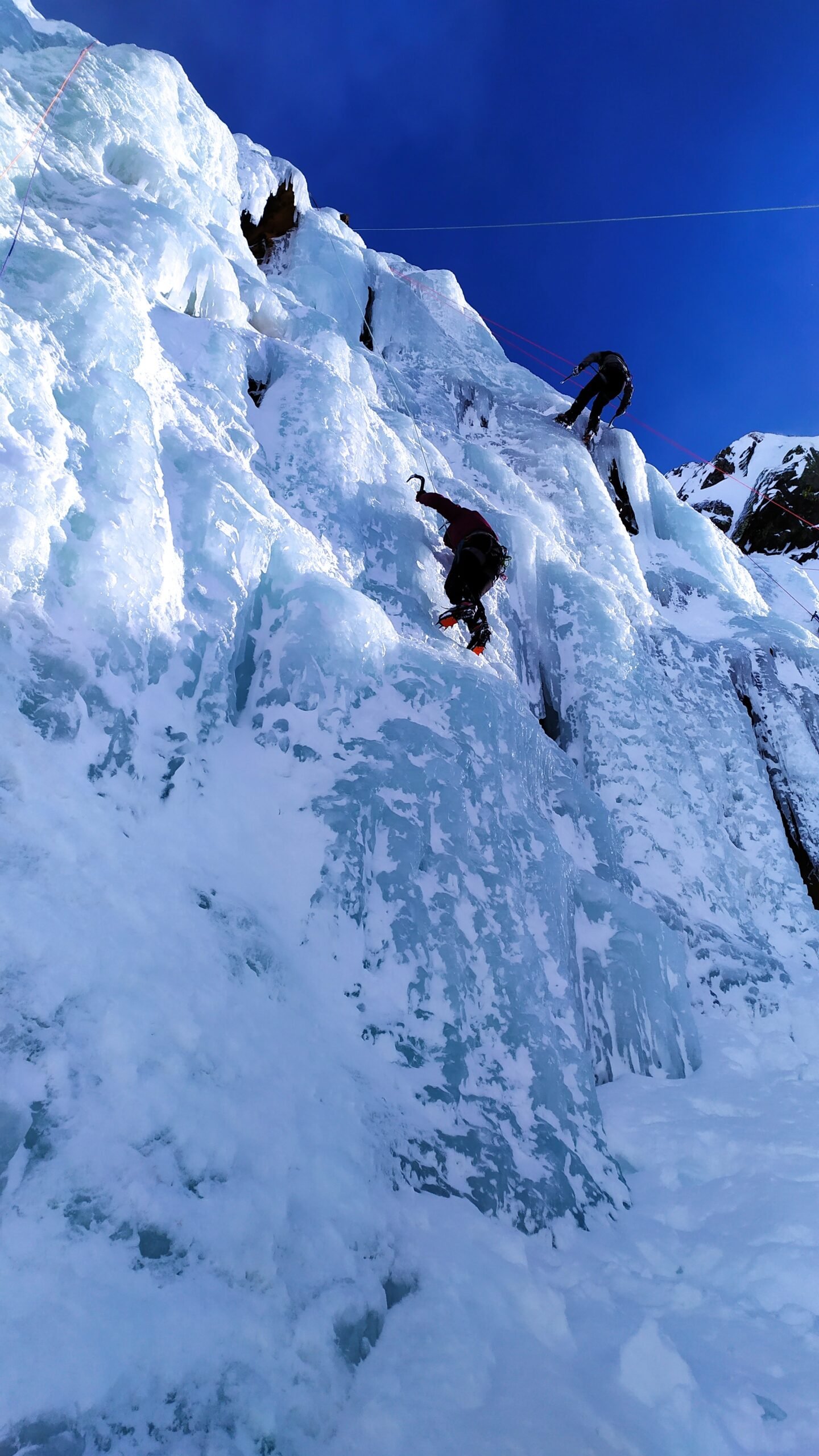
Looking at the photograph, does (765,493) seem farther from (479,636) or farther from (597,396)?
(479,636)

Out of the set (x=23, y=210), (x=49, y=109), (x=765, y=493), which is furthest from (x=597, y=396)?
(x=765, y=493)

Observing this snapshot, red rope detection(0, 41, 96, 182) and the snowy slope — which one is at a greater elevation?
the snowy slope

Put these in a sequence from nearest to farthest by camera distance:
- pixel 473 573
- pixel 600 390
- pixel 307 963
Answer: pixel 307 963 → pixel 473 573 → pixel 600 390

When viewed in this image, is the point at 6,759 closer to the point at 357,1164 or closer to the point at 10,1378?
the point at 10,1378

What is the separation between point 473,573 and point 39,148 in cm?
483

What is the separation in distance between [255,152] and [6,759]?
15152 mm

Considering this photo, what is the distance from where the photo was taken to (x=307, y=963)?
388cm

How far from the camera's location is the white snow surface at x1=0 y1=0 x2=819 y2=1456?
94.3 inches

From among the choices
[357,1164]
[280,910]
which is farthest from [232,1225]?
[280,910]

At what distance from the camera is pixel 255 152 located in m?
13.3

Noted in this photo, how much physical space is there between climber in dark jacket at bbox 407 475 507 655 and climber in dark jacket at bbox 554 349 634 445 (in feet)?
21.5

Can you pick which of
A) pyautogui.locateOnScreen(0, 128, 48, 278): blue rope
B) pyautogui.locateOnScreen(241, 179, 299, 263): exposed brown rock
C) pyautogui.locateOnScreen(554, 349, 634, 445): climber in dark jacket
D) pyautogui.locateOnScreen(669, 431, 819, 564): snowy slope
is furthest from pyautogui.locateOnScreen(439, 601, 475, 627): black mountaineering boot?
pyautogui.locateOnScreen(669, 431, 819, 564): snowy slope

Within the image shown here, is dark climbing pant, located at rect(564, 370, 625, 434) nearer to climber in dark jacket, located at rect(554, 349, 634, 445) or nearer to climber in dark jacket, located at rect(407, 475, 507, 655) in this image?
climber in dark jacket, located at rect(554, 349, 634, 445)

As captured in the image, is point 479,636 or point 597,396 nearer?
point 479,636
